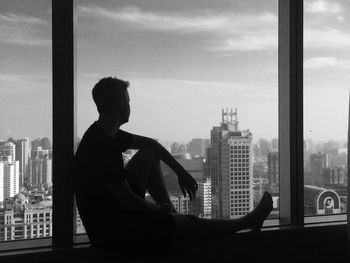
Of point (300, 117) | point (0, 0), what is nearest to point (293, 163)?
point (300, 117)

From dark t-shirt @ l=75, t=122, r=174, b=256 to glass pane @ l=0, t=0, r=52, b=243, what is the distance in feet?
0.87

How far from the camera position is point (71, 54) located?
1.77m

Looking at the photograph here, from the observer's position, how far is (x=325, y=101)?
7.50 feet

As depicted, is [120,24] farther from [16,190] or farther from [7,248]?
[7,248]

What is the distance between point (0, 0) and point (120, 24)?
22.3 inches

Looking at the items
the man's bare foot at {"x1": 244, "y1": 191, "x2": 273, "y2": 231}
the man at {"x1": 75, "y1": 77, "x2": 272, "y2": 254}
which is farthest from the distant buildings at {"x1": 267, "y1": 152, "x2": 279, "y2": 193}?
the man at {"x1": 75, "y1": 77, "x2": 272, "y2": 254}

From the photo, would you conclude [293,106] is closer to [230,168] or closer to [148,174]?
[230,168]

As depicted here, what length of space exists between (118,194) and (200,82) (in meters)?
0.80

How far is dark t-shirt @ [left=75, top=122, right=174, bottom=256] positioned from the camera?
1.60 m

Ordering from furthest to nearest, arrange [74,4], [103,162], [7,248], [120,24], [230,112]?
[230,112] → [120,24] → [74,4] → [7,248] → [103,162]

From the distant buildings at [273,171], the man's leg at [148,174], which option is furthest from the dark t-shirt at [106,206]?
the distant buildings at [273,171]

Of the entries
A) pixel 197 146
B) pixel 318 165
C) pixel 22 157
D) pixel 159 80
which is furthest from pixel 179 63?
pixel 318 165

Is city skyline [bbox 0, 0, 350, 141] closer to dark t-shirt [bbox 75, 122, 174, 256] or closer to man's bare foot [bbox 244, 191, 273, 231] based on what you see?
dark t-shirt [bbox 75, 122, 174, 256]

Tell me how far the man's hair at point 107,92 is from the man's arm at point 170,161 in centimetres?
21
